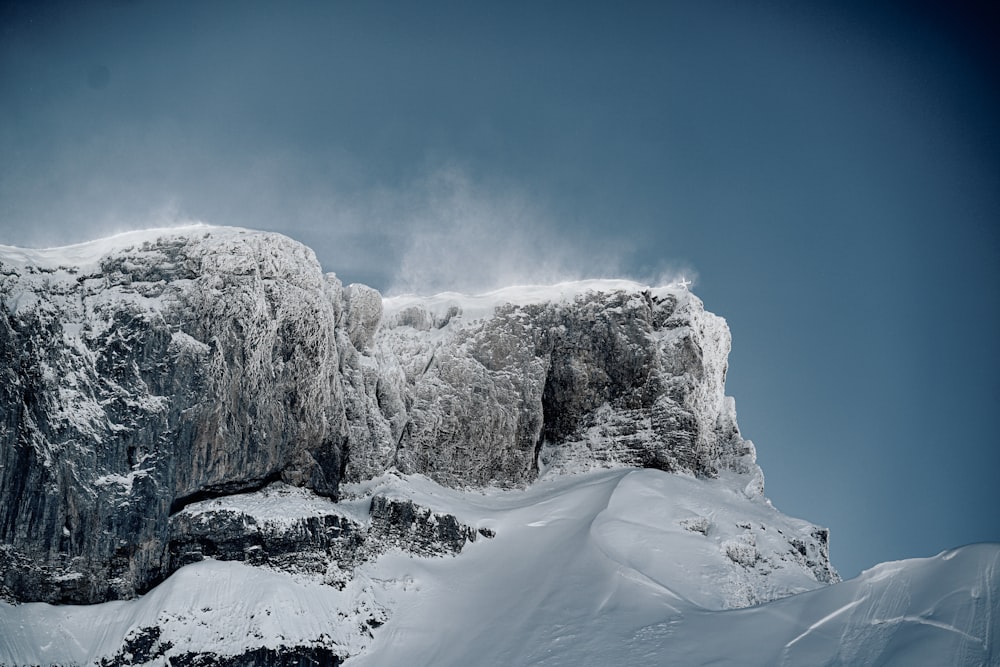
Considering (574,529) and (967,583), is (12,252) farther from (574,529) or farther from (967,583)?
(967,583)

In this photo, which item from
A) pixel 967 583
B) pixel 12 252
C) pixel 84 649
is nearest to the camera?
pixel 967 583

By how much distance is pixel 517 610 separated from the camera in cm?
3791

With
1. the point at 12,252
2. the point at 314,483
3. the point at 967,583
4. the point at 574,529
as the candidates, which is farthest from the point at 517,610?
the point at 12,252

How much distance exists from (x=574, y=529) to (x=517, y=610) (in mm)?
6501

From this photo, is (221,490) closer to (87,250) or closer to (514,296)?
(87,250)

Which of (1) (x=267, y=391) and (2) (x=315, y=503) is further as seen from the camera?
(1) (x=267, y=391)

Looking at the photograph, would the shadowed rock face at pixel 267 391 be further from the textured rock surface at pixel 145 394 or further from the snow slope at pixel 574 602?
the snow slope at pixel 574 602

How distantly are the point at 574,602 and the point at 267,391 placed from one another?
19.5m

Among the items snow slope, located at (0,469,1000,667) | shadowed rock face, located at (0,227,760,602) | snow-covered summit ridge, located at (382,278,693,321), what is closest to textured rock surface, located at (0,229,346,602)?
shadowed rock face, located at (0,227,760,602)

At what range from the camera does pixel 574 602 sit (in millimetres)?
36656

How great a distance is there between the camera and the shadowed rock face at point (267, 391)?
126ft

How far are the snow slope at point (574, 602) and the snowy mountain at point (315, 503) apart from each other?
0.45 feet

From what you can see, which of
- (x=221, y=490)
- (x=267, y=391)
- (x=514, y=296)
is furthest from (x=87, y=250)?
(x=514, y=296)

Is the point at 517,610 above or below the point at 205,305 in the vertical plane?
below
